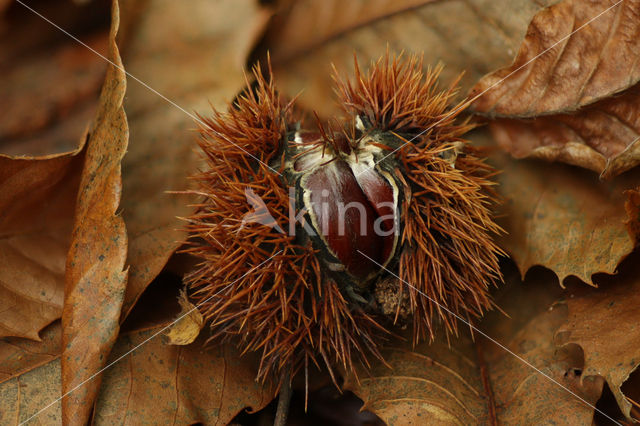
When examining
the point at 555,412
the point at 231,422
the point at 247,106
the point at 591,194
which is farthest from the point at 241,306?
the point at 591,194

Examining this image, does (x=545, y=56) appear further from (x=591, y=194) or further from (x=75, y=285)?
(x=75, y=285)

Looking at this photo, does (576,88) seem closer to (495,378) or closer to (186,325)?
(495,378)

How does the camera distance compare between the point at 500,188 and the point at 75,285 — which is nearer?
the point at 75,285

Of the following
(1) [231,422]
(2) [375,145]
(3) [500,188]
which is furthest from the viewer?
(3) [500,188]

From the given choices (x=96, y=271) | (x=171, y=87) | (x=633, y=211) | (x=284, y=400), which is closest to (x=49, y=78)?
(x=171, y=87)

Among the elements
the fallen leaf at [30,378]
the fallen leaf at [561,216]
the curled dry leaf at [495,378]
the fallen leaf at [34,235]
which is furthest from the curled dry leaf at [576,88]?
the fallen leaf at [30,378]
